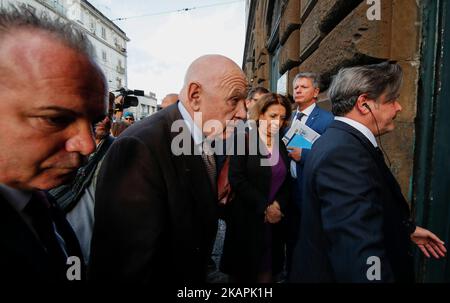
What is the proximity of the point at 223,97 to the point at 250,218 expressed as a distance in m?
1.19

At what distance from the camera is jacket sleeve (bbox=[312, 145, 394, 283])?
1.02m

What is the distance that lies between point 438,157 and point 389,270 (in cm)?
111

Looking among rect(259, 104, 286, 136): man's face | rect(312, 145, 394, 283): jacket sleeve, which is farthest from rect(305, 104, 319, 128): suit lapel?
rect(312, 145, 394, 283): jacket sleeve

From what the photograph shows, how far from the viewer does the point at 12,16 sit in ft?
1.90

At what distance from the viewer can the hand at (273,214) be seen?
2.12 meters

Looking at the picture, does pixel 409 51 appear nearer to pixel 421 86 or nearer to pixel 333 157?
pixel 421 86

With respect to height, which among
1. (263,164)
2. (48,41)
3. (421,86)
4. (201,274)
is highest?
(421,86)

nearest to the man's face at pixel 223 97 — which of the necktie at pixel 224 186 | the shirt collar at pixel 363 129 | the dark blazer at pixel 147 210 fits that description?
the dark blazer at pixel 147 210

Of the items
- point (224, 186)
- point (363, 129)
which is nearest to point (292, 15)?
point (224, 186)

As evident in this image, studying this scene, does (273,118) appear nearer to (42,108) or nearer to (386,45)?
(386,45)

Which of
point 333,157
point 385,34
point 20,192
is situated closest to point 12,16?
point 20,192

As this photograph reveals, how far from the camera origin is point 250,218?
6.97ft

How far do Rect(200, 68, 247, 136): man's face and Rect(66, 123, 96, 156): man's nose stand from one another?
0.71 meters

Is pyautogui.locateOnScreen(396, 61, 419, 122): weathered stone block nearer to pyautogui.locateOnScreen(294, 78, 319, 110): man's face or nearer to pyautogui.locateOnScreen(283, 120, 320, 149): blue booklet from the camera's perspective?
pyautogui.locateOnScreen(283, 120, 320, 149): blue booklet
